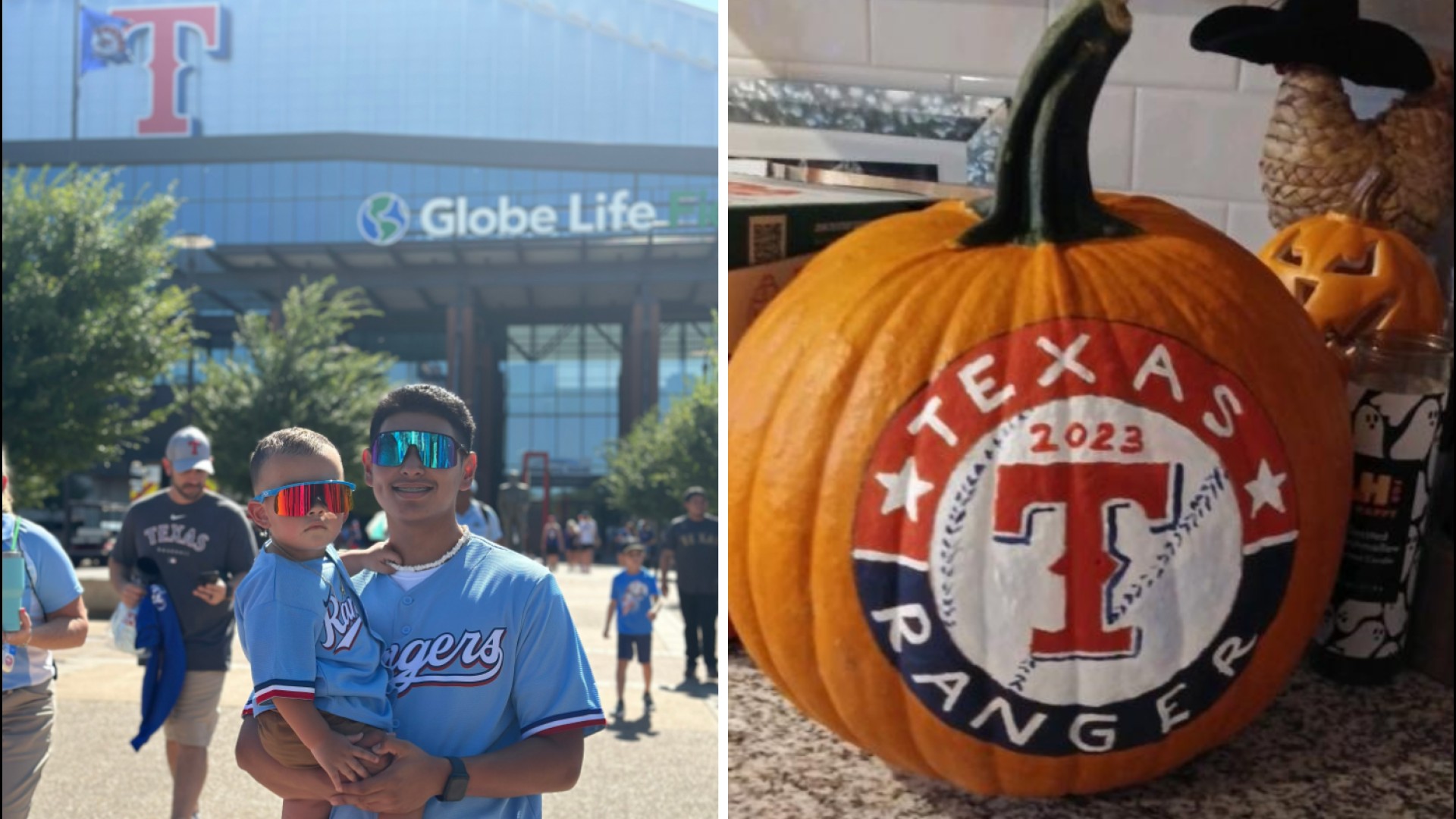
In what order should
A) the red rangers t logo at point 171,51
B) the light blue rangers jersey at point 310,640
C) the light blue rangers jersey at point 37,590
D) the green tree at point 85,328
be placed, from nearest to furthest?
the light blue rangers jersey at point 310,640 < the light blue rangers jersey at point 37,590 < the red rangers t logo at point 171,51 < the green tree at point 85,328

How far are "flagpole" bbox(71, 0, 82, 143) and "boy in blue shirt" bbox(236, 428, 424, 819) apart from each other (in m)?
0.96

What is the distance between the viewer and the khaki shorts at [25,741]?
0.97m

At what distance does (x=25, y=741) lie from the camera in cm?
99

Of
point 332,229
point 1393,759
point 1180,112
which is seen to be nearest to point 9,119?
point 332,229

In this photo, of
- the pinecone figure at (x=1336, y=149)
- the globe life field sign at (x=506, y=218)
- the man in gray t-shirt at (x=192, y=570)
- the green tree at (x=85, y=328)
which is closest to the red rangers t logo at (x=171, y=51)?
the green tree at (x=85, y=328)

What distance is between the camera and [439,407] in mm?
694

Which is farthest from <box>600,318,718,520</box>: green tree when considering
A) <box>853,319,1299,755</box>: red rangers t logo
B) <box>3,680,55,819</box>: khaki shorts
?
<box>3,680,55,819</box>: khaki shorts

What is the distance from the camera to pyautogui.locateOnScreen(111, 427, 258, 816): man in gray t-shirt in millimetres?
896

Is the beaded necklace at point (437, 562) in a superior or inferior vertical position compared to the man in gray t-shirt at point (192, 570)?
superior

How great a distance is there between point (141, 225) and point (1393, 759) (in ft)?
5.81

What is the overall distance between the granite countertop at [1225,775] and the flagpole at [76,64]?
1.14 m

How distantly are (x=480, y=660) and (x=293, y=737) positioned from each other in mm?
115

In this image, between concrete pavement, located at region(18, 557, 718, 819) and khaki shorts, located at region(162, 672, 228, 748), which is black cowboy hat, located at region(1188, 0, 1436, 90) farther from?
khaki shorts, located at region(162, 672, 228, 748)

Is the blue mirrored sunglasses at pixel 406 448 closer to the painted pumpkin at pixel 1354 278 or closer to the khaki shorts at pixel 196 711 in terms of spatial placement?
the khaki shorts at pixel 196 711
